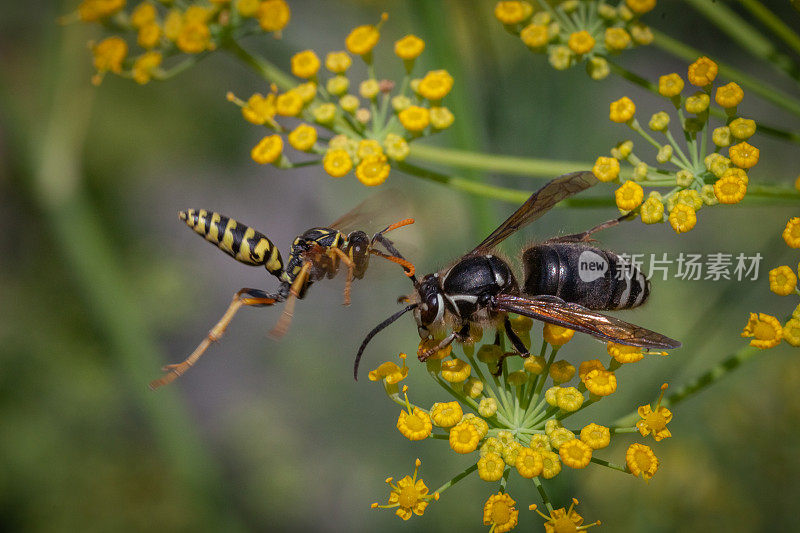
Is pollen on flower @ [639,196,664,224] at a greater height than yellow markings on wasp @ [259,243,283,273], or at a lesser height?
greater

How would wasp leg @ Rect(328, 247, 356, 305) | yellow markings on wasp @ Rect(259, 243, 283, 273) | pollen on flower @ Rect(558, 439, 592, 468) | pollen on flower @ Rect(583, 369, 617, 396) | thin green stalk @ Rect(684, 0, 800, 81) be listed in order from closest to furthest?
1. pollen on flower @ Rect(558, 439, 592, 468)
2. pollen on flower @ Rect(583, 369, 617, 396)
3. thin green stalk @ Rect(684, 0, 800, 81)
4. wasp leg @ Rect(328, 247, 356, 305)
5. yellow markings on wasp @ Rect(259, 243, 283, 273)

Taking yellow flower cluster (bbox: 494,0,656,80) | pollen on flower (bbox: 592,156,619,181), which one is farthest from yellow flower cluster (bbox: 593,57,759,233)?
yellow flower cluster (bbox: 494,0,656,80)

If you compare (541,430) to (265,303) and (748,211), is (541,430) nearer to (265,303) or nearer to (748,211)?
(265,303)

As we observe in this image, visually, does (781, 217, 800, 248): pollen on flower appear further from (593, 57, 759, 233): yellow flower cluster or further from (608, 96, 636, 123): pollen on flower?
(608, 96, 636, 123): pollen on flower

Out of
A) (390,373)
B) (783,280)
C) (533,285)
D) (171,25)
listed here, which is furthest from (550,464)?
(171,25)

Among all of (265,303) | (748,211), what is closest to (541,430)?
(265,303)

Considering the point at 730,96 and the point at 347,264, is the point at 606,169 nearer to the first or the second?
the point at 730,96

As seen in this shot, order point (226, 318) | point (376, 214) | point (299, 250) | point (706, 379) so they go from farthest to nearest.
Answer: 1. point (376, 214)
2. point (299, 250)
3. point (226, 318)
4. point (706, 379)
